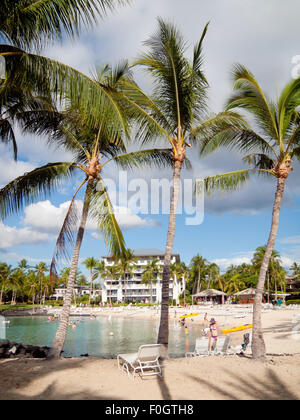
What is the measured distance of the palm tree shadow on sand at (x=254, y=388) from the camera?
552 centimetres

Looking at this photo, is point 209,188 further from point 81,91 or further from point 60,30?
point 60,30

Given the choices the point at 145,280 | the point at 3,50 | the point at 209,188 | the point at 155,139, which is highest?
the point at 155,139

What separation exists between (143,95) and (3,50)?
5.20 metres

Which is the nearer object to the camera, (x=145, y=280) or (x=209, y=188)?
(x=209, y=188)

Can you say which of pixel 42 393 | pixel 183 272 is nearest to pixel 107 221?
pixel 42 393

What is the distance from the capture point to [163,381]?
6500 millimetres

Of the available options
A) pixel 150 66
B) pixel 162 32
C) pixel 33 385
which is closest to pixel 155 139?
pixel 150 66

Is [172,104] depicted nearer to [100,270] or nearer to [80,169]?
[80,169]

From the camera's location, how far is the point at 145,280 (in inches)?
3024

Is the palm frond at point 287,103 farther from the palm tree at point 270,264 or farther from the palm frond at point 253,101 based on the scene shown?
the palm tree at point 270,264

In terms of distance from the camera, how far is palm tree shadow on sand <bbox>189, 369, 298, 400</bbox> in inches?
217

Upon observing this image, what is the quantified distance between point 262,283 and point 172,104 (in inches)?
241

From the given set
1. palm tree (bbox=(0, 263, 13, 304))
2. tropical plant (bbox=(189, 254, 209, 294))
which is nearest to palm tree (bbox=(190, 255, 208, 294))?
tropical plant (bbox=(189, 254, 209, 294))
